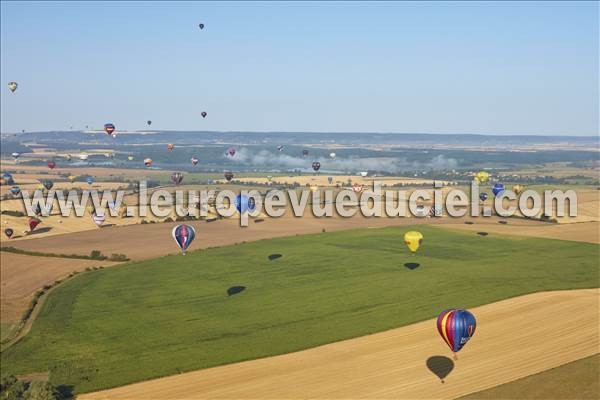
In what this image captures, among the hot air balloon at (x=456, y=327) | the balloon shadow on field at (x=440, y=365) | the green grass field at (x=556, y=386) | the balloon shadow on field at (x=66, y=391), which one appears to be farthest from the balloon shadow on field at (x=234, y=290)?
the green grass field at (x=556, y=386)

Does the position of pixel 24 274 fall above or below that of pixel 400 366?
above

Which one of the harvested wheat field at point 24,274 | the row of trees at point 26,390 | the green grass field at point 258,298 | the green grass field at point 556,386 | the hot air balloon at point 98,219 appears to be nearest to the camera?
the row of trees at point 26,390

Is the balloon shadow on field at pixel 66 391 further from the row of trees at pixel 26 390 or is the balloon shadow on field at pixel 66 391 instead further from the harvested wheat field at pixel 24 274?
the harvested wheat field at pixel 24 274

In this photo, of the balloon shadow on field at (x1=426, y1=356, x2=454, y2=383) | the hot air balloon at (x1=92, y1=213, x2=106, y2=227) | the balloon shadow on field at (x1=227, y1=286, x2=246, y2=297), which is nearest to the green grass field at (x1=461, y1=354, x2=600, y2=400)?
the balloon shadow on field at (x1=426, y1=356, x2=454, y2=383)

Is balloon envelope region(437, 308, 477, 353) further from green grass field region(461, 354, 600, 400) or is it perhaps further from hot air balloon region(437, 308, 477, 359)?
green grass field region(461, 354, 600, 400)

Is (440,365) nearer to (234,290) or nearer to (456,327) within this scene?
(456,327)

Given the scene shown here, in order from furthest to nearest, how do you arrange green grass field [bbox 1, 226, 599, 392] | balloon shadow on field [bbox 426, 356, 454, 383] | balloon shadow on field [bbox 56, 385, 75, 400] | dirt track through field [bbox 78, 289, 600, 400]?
green grass field [bbox 1, 226, 599, 392], balloon shadow on field [bbox 426, 356, 454, 383], dirt track through field [bbox 78, 289, 600, 400], balloon shadow on field [bbox 56, 385, 75, 400]

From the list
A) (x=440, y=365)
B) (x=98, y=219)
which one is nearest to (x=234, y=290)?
(x=440, y=365)
